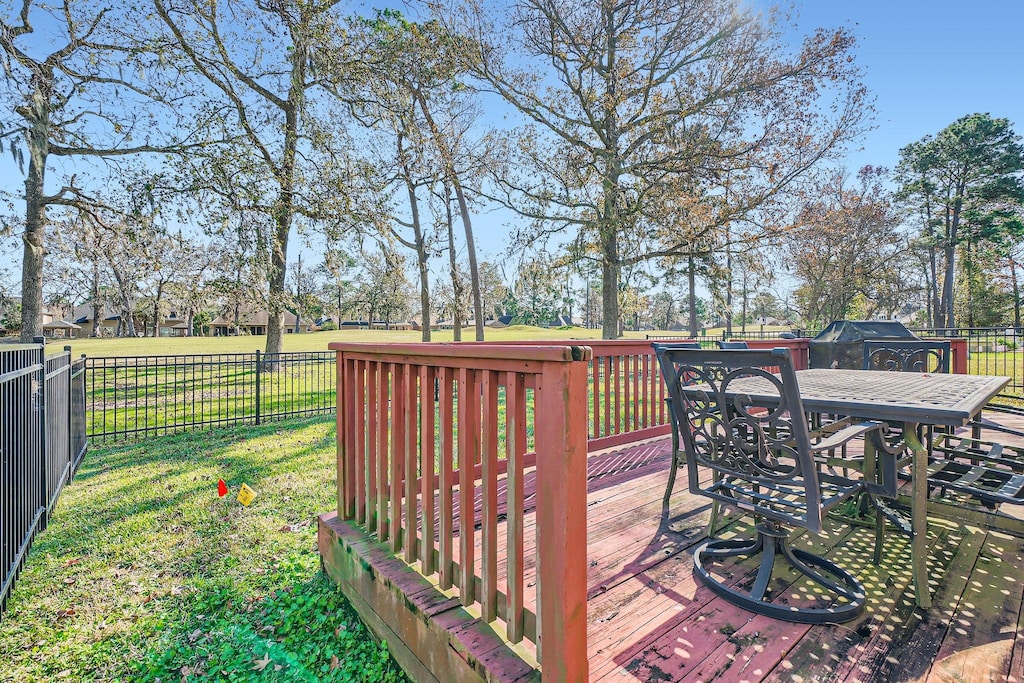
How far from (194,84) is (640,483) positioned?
1105 centimetres

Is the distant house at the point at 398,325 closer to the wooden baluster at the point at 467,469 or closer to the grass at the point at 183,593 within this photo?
the grass at the point at 183,593

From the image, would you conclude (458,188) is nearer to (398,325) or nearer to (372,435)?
(372,435)

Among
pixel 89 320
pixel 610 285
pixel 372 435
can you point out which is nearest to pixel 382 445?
pixel 372 435

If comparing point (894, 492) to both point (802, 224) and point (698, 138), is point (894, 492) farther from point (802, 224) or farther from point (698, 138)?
point (802, 224)

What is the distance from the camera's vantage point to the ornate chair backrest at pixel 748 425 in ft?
5.42

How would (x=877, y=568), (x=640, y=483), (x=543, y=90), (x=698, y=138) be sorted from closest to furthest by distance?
1. (x=877, y=568)
2. (x=640, y=483)
3. (x=698, y=138)
4. (x=543, y=90)

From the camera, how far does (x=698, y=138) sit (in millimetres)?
9859

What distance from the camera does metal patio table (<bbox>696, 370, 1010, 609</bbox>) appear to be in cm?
176

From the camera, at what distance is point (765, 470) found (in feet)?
6.09

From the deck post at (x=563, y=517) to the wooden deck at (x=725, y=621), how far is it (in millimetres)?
179

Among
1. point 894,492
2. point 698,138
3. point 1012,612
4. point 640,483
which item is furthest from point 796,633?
point 698,138

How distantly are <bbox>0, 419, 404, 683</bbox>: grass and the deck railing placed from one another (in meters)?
0.54

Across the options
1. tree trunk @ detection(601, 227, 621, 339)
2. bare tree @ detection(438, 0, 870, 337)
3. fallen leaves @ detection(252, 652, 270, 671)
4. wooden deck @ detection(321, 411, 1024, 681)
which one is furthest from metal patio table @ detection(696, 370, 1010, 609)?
tree trunk @ detection(601, 227, 621, 339)

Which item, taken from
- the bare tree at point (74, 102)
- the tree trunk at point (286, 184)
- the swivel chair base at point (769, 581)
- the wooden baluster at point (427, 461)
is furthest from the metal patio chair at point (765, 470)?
the bare tree at point (74, 102)
